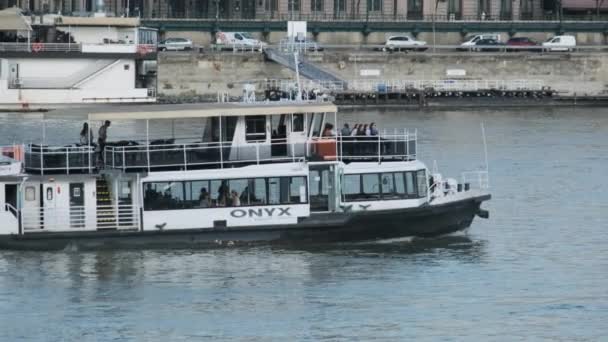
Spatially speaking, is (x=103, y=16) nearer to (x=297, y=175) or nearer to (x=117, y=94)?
(x=117, y=94)

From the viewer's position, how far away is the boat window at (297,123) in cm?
4331

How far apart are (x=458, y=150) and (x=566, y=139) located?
6.65 meters

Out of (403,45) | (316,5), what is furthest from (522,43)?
(316,5)

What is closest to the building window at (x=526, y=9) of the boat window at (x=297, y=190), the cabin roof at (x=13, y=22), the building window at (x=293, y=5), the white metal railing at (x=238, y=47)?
the building window at (x=293, y=5)

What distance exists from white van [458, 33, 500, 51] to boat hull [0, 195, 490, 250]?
58.4 metres

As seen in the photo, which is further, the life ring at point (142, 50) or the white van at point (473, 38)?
the white van at point (473, 38)

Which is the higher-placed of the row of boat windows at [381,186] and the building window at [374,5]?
the building window at [374,5]

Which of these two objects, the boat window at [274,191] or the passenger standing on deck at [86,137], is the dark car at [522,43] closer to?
the passenger standing on deck at [86,137]

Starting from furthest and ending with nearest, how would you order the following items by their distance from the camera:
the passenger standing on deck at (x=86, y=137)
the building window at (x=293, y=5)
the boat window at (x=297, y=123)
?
the building window at (x=293, y=5), the boat window at (x=297, y=123), the passenger standing on deck at (x=86, y=137)

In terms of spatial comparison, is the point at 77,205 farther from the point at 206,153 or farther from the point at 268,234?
the point at 268,234

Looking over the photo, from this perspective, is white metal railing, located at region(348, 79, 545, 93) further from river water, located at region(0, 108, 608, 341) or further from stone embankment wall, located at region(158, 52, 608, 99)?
river water, located at region(0, 108, 608, 341)

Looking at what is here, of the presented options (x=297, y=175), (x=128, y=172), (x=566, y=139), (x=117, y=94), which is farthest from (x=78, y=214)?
(x=117, y=94)

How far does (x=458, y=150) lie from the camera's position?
66812mm

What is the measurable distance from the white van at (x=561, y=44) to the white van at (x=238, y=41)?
14.4 meters
